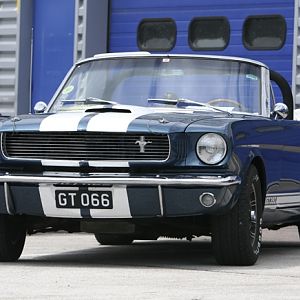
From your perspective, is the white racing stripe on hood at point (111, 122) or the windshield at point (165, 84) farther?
the windshield at point (165, 84)

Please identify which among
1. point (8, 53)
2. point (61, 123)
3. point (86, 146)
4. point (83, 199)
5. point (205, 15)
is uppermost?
point (205, 15)

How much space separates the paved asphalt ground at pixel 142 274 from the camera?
21.3ft

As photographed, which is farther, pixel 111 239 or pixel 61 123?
pixel 111 239

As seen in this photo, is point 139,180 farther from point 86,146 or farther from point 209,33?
point 209,33

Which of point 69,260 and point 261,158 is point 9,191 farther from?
point 261,158

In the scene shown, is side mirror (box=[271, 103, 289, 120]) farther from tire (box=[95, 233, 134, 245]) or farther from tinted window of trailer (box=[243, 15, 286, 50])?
tinted window of trailer (box=[243, 15, 286, 50])

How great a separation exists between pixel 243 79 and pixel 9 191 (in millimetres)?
2087

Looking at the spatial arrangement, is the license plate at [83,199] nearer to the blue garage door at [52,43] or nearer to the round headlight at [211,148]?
the round headlight at [211,148]

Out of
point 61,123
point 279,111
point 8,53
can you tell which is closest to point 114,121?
point 61,123

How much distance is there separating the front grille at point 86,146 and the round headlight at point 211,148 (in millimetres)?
205

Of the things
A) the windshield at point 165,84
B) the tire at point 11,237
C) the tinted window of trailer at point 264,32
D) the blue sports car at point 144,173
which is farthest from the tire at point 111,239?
the tinted window of trailer at point 264,32

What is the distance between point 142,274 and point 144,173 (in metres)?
0.65

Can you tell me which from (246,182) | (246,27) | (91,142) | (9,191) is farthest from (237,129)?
(246,27)

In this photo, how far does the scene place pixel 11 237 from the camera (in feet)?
27.1
